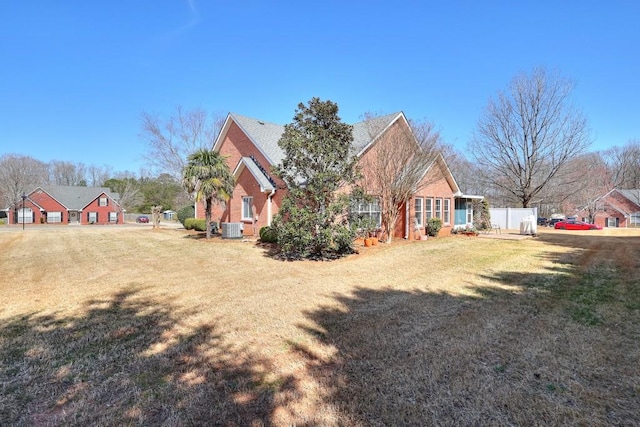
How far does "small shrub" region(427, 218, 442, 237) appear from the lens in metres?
19.2

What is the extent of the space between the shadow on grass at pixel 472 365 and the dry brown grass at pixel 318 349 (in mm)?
19

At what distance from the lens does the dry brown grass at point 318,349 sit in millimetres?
2805

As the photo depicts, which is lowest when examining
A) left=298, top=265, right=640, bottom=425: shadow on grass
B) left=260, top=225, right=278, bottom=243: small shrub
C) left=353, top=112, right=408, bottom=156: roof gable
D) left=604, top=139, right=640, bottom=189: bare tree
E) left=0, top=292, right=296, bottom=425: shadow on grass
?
left=0, top=292, right=296, bottom=425: shadow on grass

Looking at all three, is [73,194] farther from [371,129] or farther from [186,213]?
[371,129]

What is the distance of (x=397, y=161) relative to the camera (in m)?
15.4

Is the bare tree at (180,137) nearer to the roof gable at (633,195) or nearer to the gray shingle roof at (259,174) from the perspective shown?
the gray shingle roof at (259,174)

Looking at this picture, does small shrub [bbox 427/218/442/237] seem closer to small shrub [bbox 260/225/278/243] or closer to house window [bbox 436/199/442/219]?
house window [bbox 436/199/442/219]

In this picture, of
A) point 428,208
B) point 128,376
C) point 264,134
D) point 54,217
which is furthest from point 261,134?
point 54,217

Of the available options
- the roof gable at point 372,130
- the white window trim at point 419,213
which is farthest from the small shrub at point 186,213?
the white window trim at point 419,213

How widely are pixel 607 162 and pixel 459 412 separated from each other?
212ft

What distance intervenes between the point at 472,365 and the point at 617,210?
190 feet

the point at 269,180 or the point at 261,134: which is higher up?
the point at 261,134

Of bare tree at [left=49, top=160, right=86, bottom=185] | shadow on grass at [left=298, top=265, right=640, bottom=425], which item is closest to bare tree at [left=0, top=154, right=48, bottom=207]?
bare tree at [left=49, top=160, right=86, bottom=185]

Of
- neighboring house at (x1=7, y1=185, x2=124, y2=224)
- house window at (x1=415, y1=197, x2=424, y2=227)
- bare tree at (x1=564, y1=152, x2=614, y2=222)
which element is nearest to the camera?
house window at (x1=415, y1=197, x2=424, y2=227)
